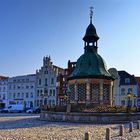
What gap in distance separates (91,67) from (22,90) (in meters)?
50.8

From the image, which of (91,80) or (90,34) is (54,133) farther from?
(90,34)

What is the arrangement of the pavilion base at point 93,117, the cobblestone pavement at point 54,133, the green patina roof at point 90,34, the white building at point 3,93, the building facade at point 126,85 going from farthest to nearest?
the white building at point 3,93 < the building facade at point 126,85 < the green patina roof at point 90,34 < the pavilion base at point 93,117 < the cobblestone pavement at point 54,133

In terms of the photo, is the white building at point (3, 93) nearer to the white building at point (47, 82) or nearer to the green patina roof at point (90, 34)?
→ the white building at point (47, 82)

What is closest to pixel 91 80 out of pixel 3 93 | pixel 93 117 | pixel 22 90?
pixel 93 117

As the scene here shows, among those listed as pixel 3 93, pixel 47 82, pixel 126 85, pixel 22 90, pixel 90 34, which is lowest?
pixel 3 93

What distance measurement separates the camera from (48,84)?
79.5 meters

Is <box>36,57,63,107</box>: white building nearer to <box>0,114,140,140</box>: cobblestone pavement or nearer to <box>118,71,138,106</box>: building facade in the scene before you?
<box>118,71,138,106</box>: building facade

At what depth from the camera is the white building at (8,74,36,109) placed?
83125 mm

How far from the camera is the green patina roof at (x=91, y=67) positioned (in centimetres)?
3709

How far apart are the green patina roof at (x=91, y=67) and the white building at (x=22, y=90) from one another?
148 feet

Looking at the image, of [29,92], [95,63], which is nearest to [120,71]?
[29,92]

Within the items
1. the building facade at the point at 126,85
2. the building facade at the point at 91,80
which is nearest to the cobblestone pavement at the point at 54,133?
the building facade at the point at 91,80

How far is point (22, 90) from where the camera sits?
85812 mm

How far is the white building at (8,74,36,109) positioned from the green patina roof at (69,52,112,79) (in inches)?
1777
